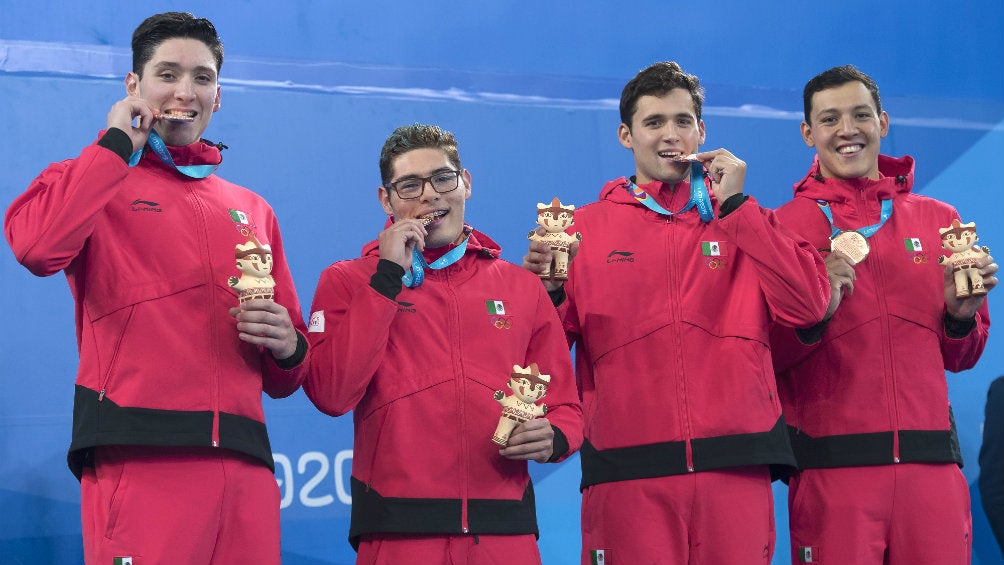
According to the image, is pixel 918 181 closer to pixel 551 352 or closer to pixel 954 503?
pixel 954 503

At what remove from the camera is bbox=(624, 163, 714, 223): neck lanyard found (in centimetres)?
348

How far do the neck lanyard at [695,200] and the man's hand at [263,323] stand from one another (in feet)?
Result: 4.16

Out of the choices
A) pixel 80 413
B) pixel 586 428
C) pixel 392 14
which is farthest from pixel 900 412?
pixel 392 14

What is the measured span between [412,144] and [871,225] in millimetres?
1617

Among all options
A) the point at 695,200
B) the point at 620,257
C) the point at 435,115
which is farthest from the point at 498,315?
the point at 435,115

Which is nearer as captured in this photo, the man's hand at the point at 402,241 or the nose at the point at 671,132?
the man's hand at the point at 402,241

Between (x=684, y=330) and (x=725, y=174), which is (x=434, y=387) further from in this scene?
(x=725, y=174)

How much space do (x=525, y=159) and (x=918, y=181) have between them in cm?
217

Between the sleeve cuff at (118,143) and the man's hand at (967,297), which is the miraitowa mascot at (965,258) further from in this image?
the sleeve cuff at (118,143)

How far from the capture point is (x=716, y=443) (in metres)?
3.20

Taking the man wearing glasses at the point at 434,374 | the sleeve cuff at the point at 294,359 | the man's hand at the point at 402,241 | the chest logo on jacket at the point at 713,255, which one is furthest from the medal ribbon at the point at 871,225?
the sleeve cuff at the point at 294,359

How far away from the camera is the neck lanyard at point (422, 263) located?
3074 millimetres

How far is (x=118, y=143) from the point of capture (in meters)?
2.69

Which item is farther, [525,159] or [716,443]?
[525,159]
